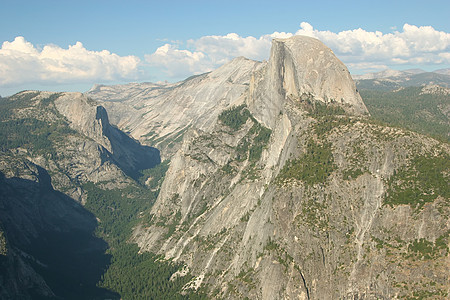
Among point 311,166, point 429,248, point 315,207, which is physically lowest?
point 429,248

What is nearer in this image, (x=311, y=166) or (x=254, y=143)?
(x=311, y=166)

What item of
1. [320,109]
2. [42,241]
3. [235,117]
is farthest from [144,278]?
[320,109]

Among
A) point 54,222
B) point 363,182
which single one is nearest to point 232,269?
point 363,182

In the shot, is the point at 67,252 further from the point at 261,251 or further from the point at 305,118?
the point at 305,118

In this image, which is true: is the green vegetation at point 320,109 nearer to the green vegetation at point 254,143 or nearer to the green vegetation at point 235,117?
the green vegetation at point 254,143

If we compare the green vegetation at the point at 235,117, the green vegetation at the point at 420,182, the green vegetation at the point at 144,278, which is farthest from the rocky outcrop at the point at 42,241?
the green vegetation at the point at 420,182

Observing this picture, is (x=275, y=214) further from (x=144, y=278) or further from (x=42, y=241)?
(x=42, y=241)
